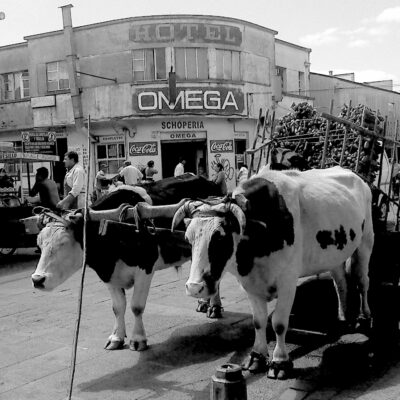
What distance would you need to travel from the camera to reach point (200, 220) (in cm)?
453

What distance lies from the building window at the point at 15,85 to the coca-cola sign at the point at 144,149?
690 cm

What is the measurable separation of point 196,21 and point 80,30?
16.7 feet

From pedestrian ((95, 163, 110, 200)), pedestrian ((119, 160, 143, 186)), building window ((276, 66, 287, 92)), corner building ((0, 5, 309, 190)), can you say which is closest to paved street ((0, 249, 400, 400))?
pedestrian ((95, 163, 110, 200))

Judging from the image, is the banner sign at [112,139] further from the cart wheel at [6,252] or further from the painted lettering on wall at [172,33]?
the cart wheel at [6,252]

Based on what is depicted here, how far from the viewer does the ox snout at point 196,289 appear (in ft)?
13.9

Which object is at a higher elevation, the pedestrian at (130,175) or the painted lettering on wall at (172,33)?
the painted lettering on wall at (172,33)

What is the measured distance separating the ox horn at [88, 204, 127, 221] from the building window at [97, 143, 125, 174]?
19022 mm

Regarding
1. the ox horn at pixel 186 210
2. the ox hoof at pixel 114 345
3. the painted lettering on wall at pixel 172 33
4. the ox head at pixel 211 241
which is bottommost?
the ox hoof at pixel 114 345

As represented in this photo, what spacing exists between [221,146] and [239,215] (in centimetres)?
1998

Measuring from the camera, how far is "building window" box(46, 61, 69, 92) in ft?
82.4

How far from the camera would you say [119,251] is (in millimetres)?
5672

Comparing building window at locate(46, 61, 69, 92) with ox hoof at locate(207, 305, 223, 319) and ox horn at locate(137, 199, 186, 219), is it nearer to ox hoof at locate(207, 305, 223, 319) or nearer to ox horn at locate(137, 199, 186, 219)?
ox hoof at locate(207, 305, 223, 319)

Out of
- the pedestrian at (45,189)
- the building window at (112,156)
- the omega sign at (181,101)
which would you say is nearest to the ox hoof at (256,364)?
the pedestrian at (45,189)

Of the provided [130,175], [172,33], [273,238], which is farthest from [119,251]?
[172,33]
